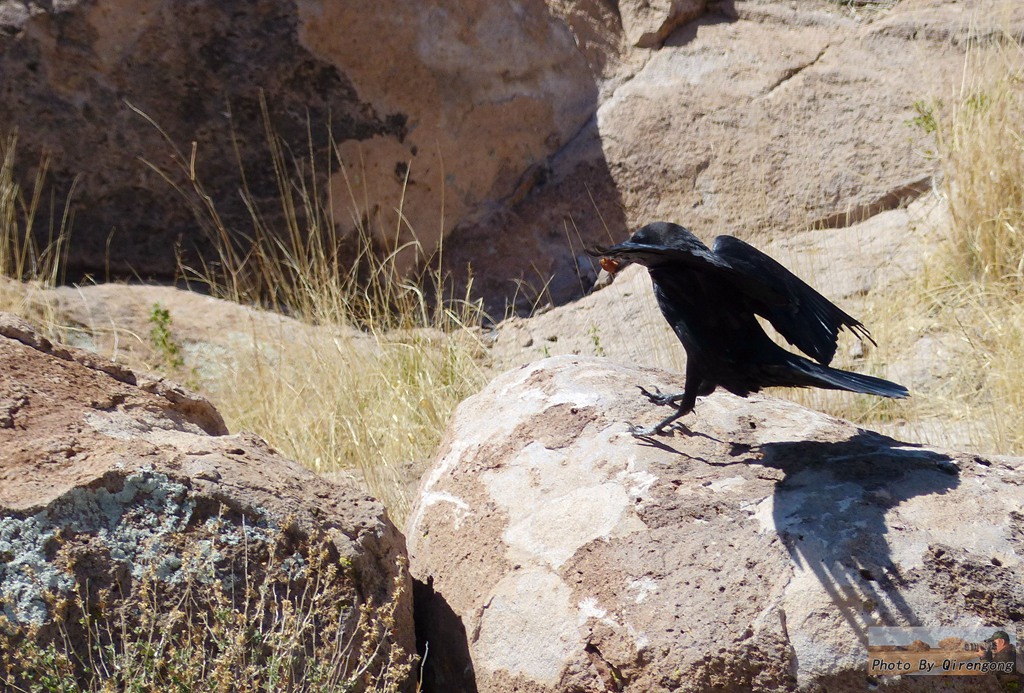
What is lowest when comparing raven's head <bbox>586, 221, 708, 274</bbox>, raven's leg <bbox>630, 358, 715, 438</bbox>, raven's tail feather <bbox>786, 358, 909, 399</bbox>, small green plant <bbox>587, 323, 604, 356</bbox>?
small green plant <bbox>587, 323, 604, 356</bbox>

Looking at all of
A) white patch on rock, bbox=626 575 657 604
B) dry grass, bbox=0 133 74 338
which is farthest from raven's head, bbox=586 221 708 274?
dry grass, bbox=0 133 74 338

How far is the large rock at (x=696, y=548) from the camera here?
203 centimetres

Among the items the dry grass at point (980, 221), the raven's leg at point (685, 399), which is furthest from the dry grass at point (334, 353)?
the dry grass at point (980, 221)

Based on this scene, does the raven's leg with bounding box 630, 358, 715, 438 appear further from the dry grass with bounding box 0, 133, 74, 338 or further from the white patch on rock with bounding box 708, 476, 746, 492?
the dry grass with bounding box 0, 133, 74, 338

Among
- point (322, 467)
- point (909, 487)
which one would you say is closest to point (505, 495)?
point (909, 487)

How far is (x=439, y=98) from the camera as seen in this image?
245 inches

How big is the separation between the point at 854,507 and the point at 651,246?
2.36 feet

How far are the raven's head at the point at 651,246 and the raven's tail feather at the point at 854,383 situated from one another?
411 millimetres

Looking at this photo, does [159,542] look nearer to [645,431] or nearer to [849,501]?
[645,431]

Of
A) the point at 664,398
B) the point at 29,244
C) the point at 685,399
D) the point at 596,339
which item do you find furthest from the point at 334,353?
the point at 685,399

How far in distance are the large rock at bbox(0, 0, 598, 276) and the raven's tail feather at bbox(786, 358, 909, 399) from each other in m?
3.98

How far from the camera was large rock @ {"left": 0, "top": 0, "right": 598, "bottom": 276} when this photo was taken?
5855 millimetres

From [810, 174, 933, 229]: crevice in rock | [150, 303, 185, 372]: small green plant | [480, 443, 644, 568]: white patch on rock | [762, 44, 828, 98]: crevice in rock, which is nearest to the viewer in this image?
[480, 443, 644, 568]: white patch on rock

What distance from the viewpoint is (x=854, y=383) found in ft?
8.00
